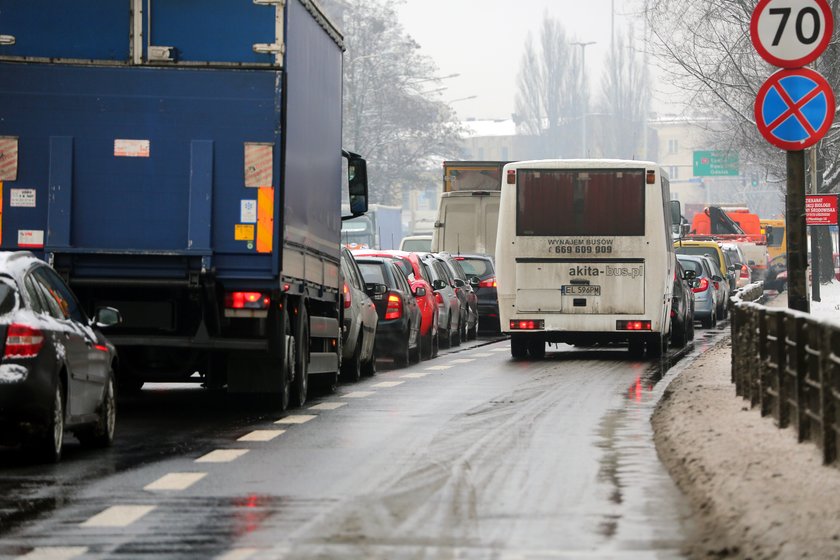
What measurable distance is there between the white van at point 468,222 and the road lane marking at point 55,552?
35491 millimetres

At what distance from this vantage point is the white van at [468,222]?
145 ft

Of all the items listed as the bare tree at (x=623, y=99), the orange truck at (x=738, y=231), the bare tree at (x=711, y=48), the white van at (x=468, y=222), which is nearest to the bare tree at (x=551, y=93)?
the bare tree at (x=623, y=99)

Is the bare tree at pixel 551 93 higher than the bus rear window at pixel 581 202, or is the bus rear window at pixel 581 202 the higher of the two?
the bare tree at pixel 551 93

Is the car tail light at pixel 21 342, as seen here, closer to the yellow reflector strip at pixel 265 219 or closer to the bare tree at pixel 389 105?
the yellow reflector strip at pixel 265 219

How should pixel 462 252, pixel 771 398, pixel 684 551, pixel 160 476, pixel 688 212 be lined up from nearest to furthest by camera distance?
pixel 684 551, pixel 160 476, pixel 771 398, pixel 462 252, pixel 688 212

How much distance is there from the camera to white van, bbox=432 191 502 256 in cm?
4409

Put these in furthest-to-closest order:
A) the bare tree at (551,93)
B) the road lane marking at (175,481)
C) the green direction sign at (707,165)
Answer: the bare tree at (551,93), the green direction sign at (707,165), the road lane marking at (175,481)

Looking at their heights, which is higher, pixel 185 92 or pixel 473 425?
pixel 185 92

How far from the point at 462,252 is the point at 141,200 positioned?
1076 inches

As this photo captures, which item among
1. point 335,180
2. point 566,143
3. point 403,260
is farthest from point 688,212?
point 335,180

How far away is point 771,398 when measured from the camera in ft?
45.4

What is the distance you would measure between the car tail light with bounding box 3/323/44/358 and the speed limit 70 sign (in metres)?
5.42

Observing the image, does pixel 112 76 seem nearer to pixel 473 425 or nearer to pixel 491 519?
pixel 473 425

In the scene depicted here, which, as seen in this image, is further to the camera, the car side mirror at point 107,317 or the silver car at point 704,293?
the silver car at point 704,293
